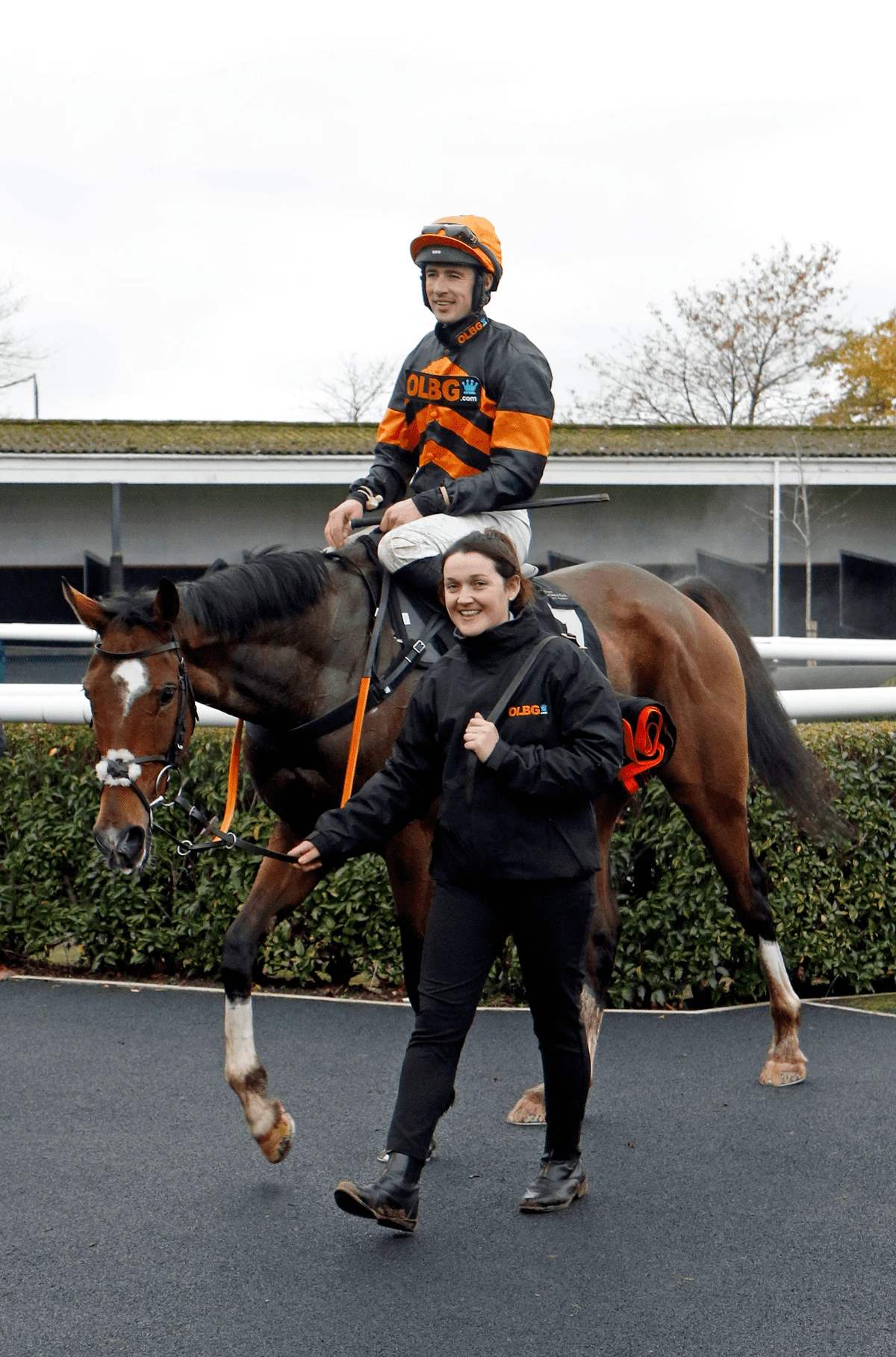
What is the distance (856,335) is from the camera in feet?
123

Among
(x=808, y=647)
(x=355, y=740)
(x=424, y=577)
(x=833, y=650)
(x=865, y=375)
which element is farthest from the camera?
(x=865, y=375)

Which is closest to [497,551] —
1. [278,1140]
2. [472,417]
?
[472,417]

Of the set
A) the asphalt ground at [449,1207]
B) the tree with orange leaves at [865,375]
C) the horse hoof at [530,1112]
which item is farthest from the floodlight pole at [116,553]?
the tree with orange leaves at [865,375]

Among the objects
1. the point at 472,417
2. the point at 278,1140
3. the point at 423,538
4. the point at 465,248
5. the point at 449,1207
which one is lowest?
the point at 449,1207

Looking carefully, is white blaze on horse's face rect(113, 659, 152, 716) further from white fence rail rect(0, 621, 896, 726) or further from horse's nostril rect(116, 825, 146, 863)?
white fence rail rect(0, 621, 896, 726)

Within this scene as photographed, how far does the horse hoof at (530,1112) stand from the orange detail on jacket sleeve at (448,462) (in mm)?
1982

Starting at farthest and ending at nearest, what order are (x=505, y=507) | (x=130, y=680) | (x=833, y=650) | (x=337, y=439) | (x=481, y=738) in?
(x=337, y=439) < (x=833, y=650) < (x=505, y=507) < (x=130, y=680) < (x=481, y=738)

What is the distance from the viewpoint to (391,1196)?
10.6 feet

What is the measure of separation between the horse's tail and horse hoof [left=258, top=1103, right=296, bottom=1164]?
96.4 inches

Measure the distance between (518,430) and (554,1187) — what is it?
2153mm

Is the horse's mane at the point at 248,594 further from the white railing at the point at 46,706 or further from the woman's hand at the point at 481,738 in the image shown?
the white railing at the point at 46,706

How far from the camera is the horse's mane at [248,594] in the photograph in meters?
3.64

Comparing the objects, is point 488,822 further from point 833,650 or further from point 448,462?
point 833,650

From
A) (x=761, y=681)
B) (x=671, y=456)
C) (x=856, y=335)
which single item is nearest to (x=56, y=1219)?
(x=761, y=681)
